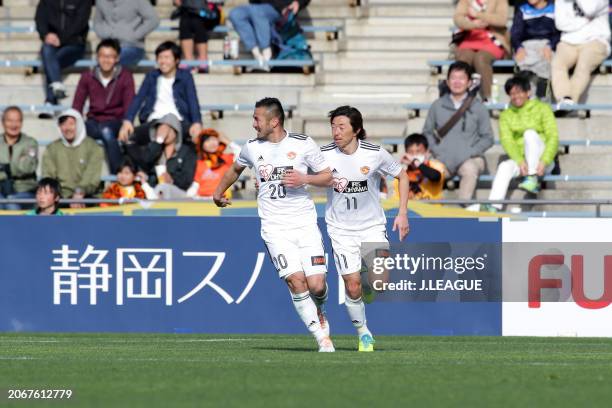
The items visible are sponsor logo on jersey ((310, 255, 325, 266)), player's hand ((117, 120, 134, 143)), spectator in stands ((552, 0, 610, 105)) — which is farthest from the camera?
spectator in stands ((552, 0, 610, 105))

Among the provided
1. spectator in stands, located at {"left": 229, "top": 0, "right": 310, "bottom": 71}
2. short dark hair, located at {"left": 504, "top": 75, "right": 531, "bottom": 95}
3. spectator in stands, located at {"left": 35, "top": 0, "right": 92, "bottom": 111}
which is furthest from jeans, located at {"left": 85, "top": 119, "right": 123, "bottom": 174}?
short dark hair, located at {"left": 504, "top": 75, "right": 531, "bottom": 95}

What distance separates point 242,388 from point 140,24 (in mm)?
13400

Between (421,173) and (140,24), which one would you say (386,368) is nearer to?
(421,173)

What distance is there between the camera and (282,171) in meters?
12.5

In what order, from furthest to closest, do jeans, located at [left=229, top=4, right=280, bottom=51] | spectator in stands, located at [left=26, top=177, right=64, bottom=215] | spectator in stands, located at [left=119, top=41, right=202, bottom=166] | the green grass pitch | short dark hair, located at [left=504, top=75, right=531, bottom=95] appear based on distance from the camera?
1. jeans, located at [left=229, top=4, right=280, bottom=51]
2. spectator in stands, located at [left=119, top=41, right=202, bottom=166]
3. short dark hair, located at [left=504, top=75, right=531, bottom=95]
4. spectator in stands, located at [left=26, top=177, right=64, bottom=215]
5. the green grass pitch

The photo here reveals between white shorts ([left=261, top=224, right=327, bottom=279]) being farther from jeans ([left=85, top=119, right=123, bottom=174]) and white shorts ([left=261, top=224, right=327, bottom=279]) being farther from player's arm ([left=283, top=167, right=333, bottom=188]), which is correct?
jeans ([left=85, top=119, right=123, bottom=174])

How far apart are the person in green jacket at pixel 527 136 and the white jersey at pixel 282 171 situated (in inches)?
259

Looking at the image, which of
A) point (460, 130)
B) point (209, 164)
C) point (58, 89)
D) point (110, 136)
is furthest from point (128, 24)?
point (460, 130)

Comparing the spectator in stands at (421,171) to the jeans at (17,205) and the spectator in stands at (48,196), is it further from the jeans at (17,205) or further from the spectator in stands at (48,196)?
the jeans at (17,205)

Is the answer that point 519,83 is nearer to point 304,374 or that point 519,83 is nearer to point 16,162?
point 16,162

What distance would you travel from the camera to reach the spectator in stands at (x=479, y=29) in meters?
20.6

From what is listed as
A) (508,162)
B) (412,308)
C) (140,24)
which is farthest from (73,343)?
(140,24)

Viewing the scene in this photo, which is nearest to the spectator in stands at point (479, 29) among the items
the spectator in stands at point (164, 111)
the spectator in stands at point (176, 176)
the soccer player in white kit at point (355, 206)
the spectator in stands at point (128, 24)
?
the spectator in stands at point (164, 111)

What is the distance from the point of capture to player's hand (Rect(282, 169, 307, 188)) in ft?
39.9
